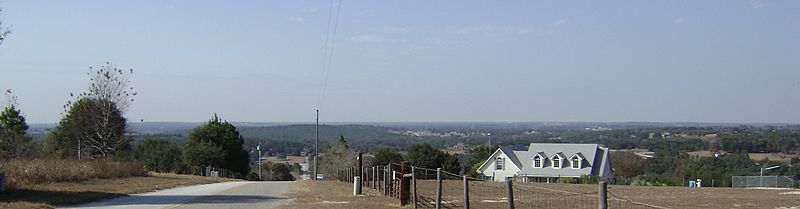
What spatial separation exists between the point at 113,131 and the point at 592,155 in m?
42.6

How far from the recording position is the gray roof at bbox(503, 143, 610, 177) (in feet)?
243

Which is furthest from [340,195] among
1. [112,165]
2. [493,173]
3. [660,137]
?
[660,137]

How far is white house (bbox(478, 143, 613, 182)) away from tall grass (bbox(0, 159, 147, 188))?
40.4m

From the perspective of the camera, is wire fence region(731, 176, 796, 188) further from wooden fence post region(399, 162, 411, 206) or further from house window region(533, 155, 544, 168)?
wooden fence post region(399, 162, 411, 206)

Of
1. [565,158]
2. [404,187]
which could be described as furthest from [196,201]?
[565,158]

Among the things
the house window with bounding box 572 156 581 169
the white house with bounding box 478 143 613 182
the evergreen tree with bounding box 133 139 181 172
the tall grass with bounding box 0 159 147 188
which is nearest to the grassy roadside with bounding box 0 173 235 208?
the tall grass with bounding box 0 159 147 188

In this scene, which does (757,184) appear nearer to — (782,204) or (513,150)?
(782,204)

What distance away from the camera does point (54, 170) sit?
31922 millimetres

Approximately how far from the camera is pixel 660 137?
14388cm

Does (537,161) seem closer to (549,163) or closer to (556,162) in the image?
(549,163)

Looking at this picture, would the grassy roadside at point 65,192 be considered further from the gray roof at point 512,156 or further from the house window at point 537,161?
the house window at point 537,161

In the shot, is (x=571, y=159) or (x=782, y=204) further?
(x=571, y=159)

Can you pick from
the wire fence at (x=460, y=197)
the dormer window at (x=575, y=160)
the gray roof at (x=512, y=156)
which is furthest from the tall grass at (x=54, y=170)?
the dormer window at (x=575, y=160)

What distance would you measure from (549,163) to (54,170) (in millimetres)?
52480
